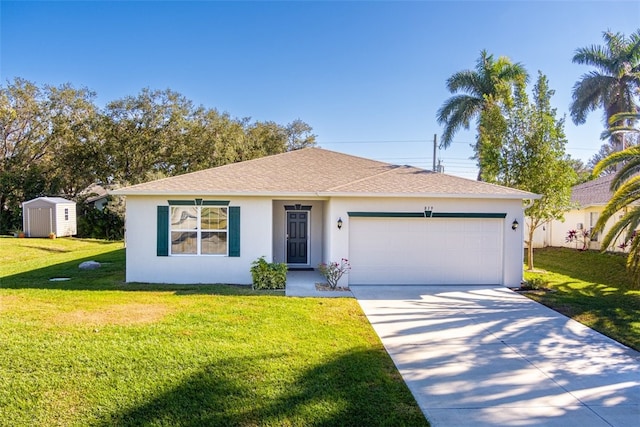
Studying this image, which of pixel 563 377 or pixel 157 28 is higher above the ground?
pixel 157 28

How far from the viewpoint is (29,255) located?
17.6 meters

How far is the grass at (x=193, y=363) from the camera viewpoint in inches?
168

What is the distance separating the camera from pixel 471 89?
77.7ft

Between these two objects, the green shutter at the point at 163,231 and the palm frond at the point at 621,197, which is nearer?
the palm frond at the point at 621,197

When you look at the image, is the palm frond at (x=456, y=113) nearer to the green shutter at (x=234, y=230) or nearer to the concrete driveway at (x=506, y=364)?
the concrete driveway at (x=506, y=364)

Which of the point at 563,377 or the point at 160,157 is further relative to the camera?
the point at 160,157

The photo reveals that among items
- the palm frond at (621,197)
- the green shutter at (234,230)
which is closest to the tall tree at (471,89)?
the palm frond at (621,197)

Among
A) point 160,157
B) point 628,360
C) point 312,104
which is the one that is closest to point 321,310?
point 628,360

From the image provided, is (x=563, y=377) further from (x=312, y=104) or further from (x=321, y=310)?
(x=312, y=104)

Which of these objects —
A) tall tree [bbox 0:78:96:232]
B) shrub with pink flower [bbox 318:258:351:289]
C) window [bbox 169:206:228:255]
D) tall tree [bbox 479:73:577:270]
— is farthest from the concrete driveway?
tall tree [bbox 0:78:96:232]

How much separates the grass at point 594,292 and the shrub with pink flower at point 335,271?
4902mm

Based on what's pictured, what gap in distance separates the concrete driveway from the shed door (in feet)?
72.9

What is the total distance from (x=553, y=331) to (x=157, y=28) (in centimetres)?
1551

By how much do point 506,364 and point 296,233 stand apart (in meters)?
9.20
